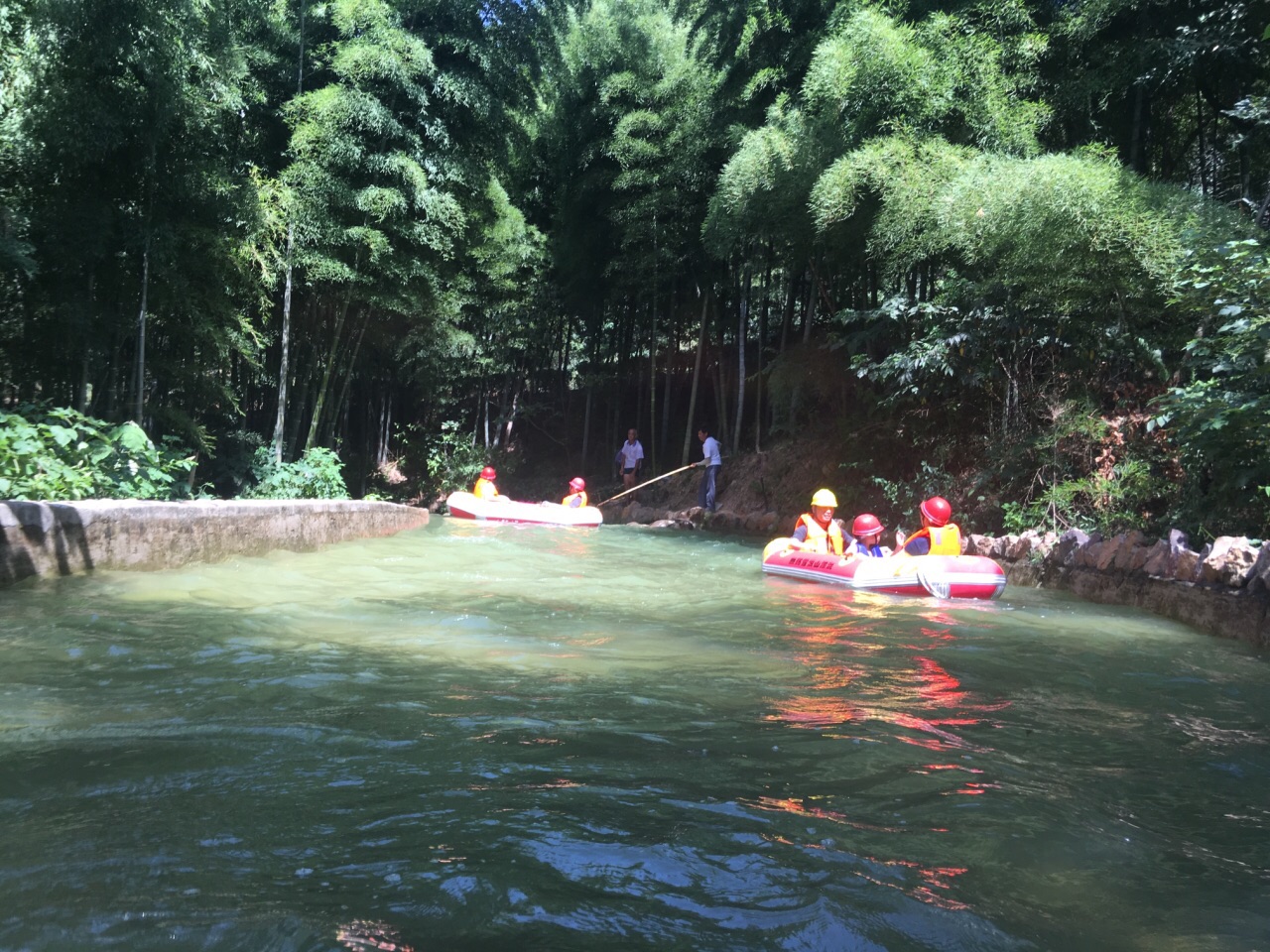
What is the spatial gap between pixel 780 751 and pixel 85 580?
4.27 metres

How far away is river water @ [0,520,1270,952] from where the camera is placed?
172 centimetres

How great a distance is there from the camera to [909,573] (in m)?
7.20

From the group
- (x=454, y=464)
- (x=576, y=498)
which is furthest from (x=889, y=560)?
(x=454, y=464)

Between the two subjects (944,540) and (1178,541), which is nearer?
(1178,541)

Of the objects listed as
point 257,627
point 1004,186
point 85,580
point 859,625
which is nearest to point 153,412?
point 85,580

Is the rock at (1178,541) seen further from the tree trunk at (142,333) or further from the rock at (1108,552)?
the tree trunk at (142,333)

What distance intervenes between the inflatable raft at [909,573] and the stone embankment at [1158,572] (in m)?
0.76

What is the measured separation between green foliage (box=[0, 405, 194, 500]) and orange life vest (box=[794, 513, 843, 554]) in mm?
5449

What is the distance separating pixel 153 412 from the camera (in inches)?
381

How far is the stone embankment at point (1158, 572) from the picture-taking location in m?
5.53

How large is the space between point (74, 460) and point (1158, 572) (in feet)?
25.7

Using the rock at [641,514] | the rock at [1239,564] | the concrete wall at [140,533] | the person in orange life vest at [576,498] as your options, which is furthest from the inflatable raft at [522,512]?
the rock at [1239,564]

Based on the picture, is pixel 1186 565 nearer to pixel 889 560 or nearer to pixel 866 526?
pixel 889 560

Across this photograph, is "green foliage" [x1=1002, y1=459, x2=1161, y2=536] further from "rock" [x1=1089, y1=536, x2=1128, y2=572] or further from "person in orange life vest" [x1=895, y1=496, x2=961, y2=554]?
"person in orange life vest" [x1=895, y1=496, x2=961, y2=554]
